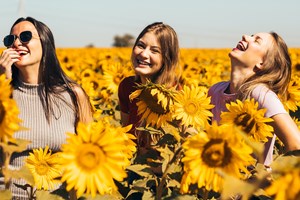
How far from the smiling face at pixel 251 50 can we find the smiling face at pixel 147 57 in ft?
1.56

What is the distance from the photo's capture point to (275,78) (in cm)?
318

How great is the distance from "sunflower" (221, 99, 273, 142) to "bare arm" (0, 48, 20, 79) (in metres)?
1.14

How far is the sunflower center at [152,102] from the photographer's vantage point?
261cm

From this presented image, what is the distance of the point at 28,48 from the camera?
122 inches

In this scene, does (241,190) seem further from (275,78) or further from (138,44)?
(138,44)

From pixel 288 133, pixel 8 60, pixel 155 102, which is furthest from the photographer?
pixel 8 60

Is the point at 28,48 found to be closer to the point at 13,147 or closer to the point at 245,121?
the point at 245,121

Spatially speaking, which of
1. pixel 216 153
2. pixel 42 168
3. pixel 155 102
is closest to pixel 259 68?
pixel 155 102

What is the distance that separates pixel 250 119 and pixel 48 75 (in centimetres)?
128

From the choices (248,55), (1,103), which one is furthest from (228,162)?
(248,55)

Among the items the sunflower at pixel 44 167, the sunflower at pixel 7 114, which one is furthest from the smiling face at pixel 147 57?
the sunflower at pixel 7 114

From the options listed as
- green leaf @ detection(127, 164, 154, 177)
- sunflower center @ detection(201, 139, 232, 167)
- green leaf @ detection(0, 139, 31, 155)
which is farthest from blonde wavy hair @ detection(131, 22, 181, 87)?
green leaf @ detection(0, 139, 31, 155)

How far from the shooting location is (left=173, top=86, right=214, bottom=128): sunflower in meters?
2.49

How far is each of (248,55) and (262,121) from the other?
92 cm
